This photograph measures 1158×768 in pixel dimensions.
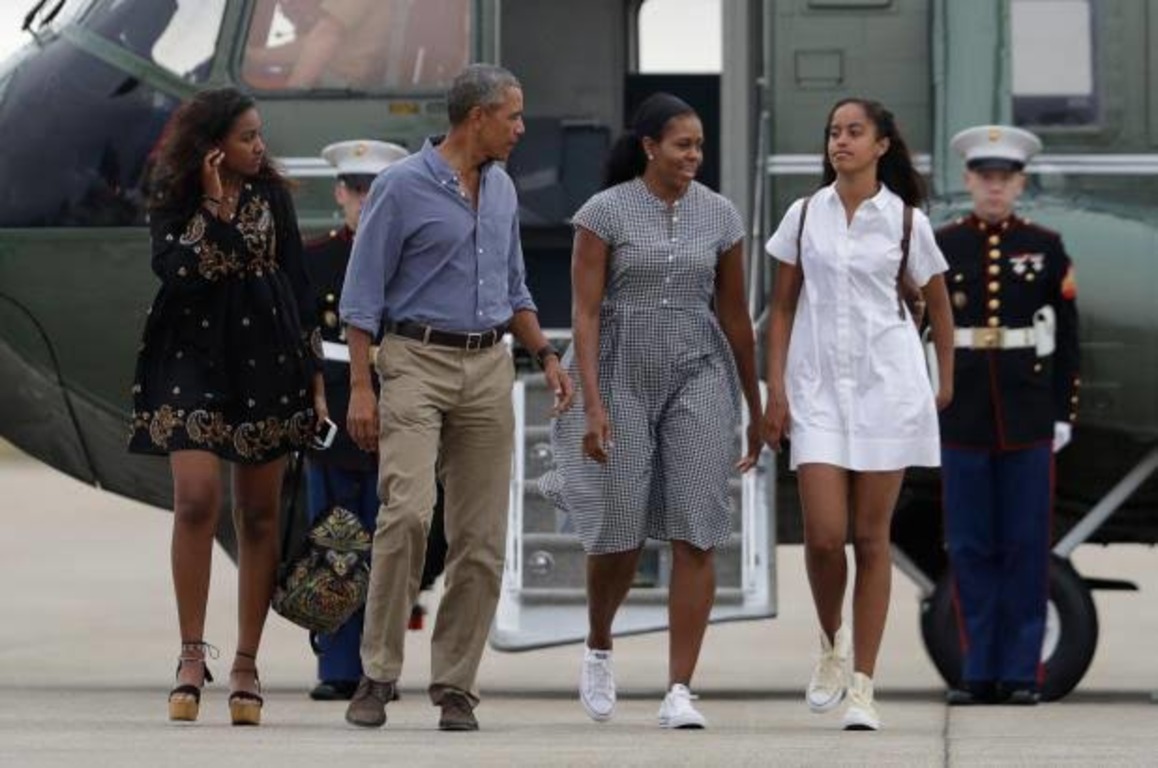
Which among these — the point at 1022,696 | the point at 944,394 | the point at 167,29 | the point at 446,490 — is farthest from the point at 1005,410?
the point at 167,29

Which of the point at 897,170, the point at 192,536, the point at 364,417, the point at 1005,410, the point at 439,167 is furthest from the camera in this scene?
the point at 1005,410

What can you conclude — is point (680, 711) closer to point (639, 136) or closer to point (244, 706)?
point (244, 706)

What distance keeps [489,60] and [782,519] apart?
180 cm

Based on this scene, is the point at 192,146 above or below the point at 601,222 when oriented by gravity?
above

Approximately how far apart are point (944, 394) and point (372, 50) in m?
2.81

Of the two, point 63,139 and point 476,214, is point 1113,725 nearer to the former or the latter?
point 476,214

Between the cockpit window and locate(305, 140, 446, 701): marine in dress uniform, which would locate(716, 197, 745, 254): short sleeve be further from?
the cockpit window

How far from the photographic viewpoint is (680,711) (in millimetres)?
9945

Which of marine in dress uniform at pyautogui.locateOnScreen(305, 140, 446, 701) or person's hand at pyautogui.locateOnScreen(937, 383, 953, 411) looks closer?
person's hand at pyautogui.locateOnScreen(937, 383, 953, 411)

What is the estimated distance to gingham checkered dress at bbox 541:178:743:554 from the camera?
1003cm

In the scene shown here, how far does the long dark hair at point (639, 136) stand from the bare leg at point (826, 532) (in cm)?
94

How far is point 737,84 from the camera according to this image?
1218 cm

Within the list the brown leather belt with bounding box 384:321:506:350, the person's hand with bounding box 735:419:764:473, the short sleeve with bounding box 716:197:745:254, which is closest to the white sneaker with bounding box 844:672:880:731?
the person's hand with bounding box 735:419:764:473

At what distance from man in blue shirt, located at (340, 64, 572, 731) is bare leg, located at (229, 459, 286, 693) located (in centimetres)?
40
